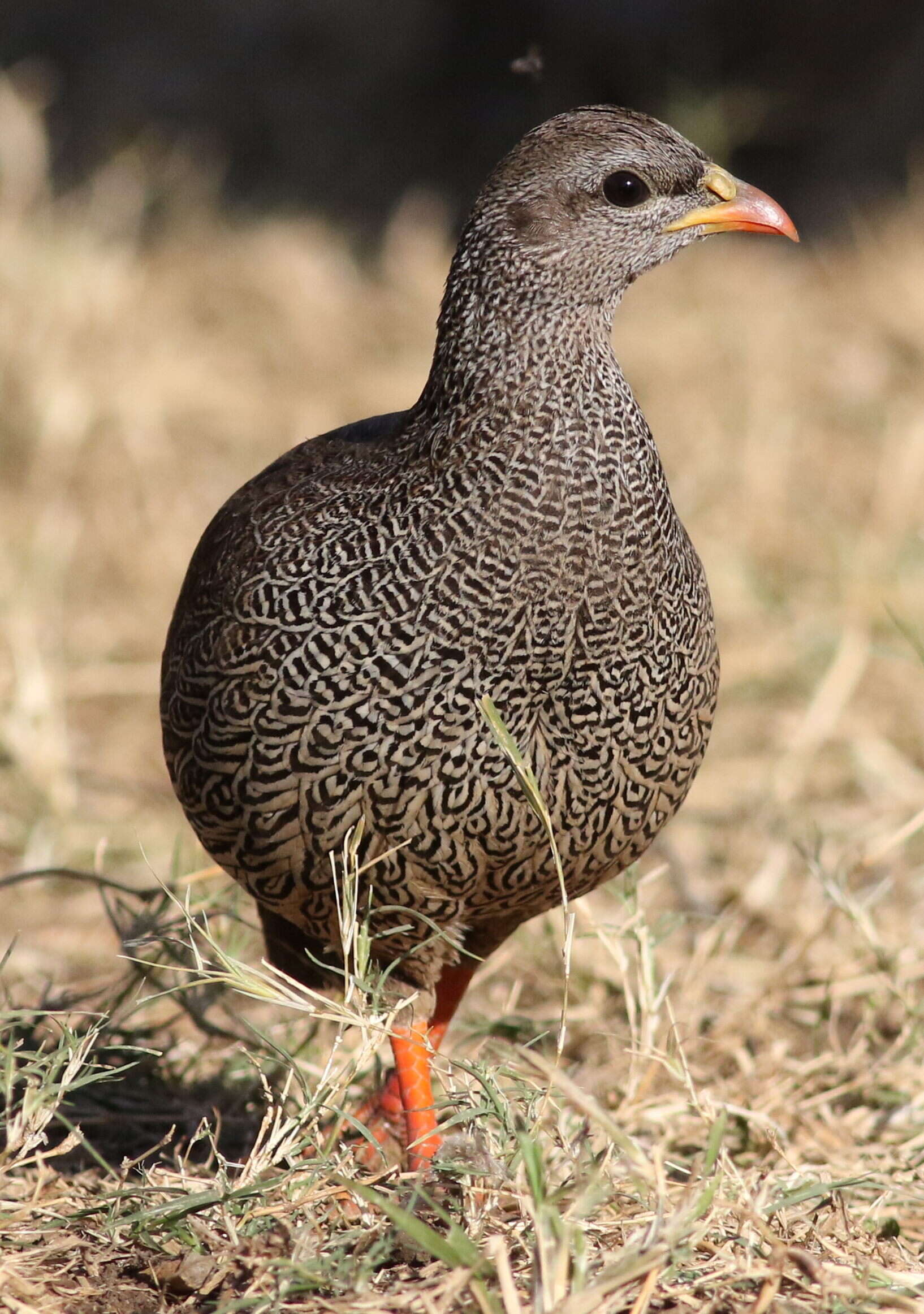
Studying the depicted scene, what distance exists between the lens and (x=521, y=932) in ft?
13.7

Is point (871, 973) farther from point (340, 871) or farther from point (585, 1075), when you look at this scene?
point (340, 871)

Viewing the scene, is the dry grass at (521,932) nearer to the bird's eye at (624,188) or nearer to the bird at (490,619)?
the bird at (490,619)

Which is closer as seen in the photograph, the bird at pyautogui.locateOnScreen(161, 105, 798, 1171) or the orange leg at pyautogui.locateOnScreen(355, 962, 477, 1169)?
the bird at pyautogui.locateOnScreen(161, 105, 798, 1171)

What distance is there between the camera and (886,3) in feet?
33.9

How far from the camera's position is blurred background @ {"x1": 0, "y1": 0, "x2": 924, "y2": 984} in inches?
198

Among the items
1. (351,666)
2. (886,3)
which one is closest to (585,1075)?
(351,666)

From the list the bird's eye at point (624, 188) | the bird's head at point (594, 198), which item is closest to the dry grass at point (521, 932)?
the bird's head at point (594, 198)

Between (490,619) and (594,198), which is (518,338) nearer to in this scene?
(594,198)

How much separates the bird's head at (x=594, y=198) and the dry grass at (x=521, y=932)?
1.24 metres

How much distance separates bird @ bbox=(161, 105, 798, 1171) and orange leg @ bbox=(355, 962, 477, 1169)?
12cm

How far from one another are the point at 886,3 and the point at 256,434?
5.49 m

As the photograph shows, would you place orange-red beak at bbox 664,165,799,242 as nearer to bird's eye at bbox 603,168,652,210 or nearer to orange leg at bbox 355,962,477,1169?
bird's eye at bbox 603,168,652,210

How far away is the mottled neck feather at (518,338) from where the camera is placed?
2.87 m

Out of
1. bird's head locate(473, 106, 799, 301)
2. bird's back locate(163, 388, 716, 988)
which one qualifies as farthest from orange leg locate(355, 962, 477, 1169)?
bird's head locate(473, 106, 799, 301)
